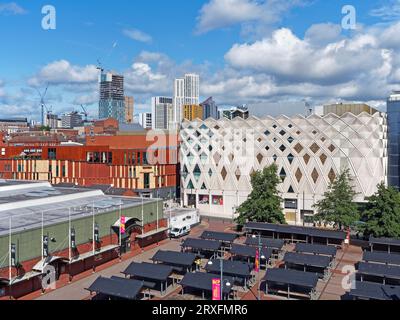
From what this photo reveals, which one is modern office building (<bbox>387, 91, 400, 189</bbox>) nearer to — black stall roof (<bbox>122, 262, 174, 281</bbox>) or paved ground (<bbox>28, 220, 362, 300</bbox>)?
paved ground (<bbox>28, 220, 362, 300</bbox>)

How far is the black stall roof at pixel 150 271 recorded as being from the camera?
1200 inches

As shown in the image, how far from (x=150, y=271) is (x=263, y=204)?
2320 centimetres

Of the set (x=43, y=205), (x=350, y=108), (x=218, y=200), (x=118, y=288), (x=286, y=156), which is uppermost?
(x=350, y=108)

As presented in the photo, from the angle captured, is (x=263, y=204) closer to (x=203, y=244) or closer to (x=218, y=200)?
(x=203, y=244)

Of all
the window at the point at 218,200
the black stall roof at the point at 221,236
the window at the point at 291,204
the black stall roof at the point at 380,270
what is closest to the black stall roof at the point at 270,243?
the black stall roof at the point at 221,236

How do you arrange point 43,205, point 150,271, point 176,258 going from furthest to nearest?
point 43,205
point 176,258
point 150,271

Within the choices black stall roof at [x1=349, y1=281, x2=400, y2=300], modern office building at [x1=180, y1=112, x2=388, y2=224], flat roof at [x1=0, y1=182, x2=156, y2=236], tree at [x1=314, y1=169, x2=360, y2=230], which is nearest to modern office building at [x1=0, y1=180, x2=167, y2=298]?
flat roof at [x1=0, y1=182, x2=156, y2=236]

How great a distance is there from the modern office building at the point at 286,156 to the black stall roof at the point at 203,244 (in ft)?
89.7

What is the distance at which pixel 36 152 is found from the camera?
82.1 metres

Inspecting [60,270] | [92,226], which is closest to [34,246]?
[60,270]

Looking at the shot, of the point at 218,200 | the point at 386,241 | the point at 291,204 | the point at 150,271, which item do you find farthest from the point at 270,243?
the point at 218,200

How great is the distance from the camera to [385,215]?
43375 mm

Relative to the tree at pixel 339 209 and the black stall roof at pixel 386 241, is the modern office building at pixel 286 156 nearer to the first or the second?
the tree at pixel 339 209

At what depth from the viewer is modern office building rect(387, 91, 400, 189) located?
63344 mm
